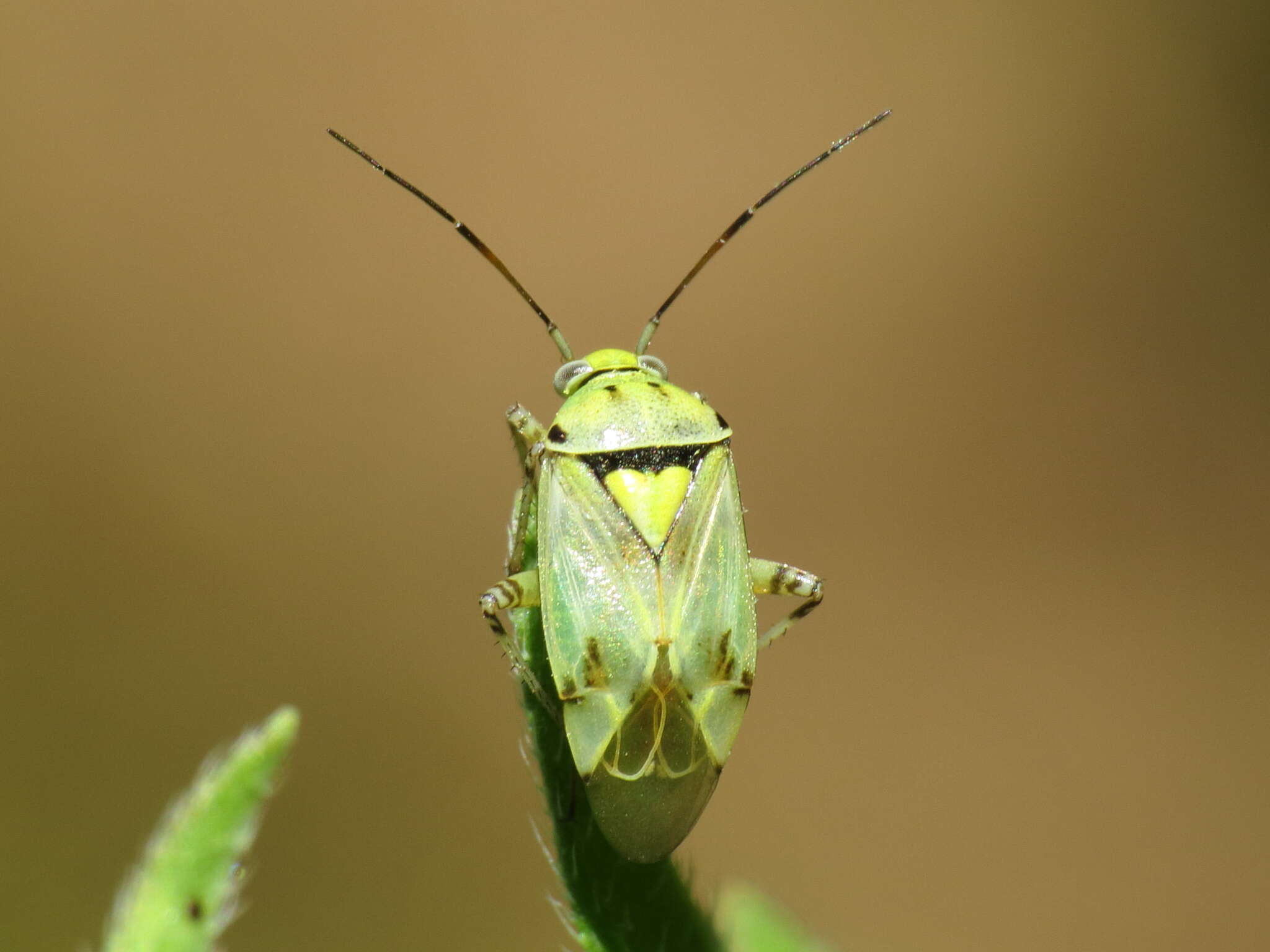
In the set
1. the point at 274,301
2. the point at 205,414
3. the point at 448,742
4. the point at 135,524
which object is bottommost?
the point at 448,742

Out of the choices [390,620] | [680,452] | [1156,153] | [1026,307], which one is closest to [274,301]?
[390,620]

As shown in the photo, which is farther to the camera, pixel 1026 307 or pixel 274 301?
pixel 1026 307

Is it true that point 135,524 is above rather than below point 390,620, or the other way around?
above

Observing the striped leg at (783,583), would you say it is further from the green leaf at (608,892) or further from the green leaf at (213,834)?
the green leaf at (213,834)

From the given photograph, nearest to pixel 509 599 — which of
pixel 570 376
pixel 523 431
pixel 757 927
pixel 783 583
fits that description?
pixel 523 431

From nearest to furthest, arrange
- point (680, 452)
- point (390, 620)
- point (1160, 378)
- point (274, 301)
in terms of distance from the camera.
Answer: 1. point (680, 452)
2. point (390, 620)
3. point (274, 301)
4. point (1160, 378)

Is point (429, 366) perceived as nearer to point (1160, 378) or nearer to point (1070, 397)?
point (1070, 397)
